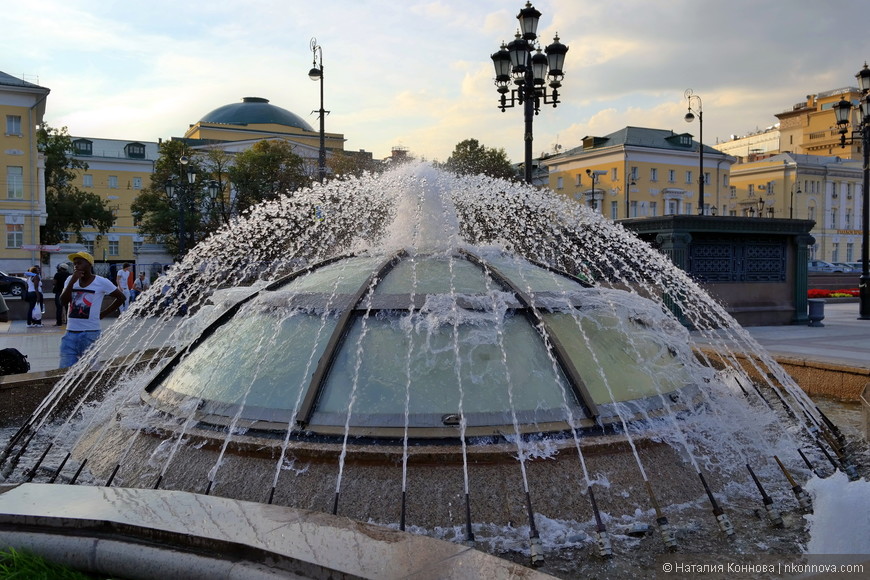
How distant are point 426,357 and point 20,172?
44.2m

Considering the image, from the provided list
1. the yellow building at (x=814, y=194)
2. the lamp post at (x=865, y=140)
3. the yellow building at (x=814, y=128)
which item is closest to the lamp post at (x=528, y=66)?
the lamp post at (x=865, y=140)

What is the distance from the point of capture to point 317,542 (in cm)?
260

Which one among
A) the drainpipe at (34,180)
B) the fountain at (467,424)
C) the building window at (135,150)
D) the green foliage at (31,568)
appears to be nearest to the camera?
the green foliage at (31,568)

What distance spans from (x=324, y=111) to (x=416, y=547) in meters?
18.1

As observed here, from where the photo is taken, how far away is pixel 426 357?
4539mm

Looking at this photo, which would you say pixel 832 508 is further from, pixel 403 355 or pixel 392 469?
pixel 403 355

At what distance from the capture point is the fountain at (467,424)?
376 cm

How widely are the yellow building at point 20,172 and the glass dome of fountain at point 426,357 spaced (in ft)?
132

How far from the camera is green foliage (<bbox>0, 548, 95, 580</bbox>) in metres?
2.60

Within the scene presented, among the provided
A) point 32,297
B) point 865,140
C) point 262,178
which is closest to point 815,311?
point 865,140

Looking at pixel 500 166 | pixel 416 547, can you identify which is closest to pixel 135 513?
pixel 416 547

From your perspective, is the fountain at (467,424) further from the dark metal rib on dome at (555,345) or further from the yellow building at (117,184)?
the yellow building at (117,184)

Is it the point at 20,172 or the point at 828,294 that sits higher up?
the point at 20,172

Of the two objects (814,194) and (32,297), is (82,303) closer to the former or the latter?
(32,297)
